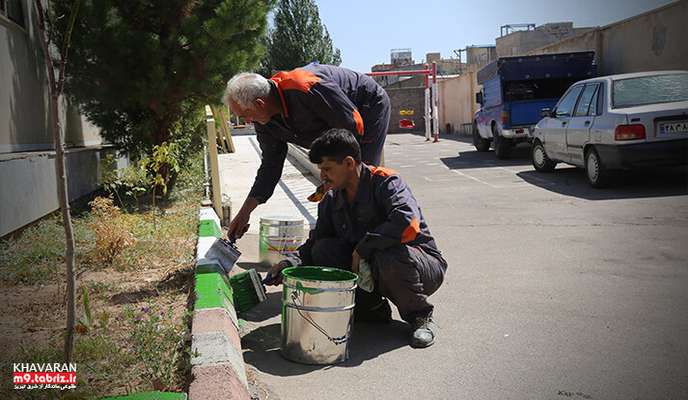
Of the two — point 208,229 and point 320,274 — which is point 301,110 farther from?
point 208,229

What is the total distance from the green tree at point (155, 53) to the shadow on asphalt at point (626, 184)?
210 inches

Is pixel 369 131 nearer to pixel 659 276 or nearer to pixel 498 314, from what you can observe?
pixel 498 314

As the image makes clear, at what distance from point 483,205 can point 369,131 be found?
182 inches

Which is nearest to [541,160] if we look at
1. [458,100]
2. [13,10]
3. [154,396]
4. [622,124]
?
[622,124]

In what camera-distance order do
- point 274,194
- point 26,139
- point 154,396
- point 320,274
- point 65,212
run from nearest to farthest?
point 154,396
point 65,212
point 320,274
point 26,139
point 274,194

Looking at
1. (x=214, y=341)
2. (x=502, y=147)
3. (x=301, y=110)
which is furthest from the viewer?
(x=502, y=147)

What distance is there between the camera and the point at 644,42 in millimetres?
15516

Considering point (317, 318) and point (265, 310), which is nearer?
point (317, 318)

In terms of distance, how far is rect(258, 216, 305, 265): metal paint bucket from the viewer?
6.02m

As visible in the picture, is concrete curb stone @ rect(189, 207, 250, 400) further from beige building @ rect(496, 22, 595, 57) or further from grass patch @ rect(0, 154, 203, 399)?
beige building @ rect(496, 22, 595, 57)

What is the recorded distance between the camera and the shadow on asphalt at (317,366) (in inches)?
154

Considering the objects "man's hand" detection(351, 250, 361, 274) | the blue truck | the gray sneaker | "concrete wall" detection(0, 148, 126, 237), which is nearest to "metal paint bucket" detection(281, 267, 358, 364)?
"man's hand" detection(351, 250, 361, 274)

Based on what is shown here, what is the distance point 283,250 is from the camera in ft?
20.0

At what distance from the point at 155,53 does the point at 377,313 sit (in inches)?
231
